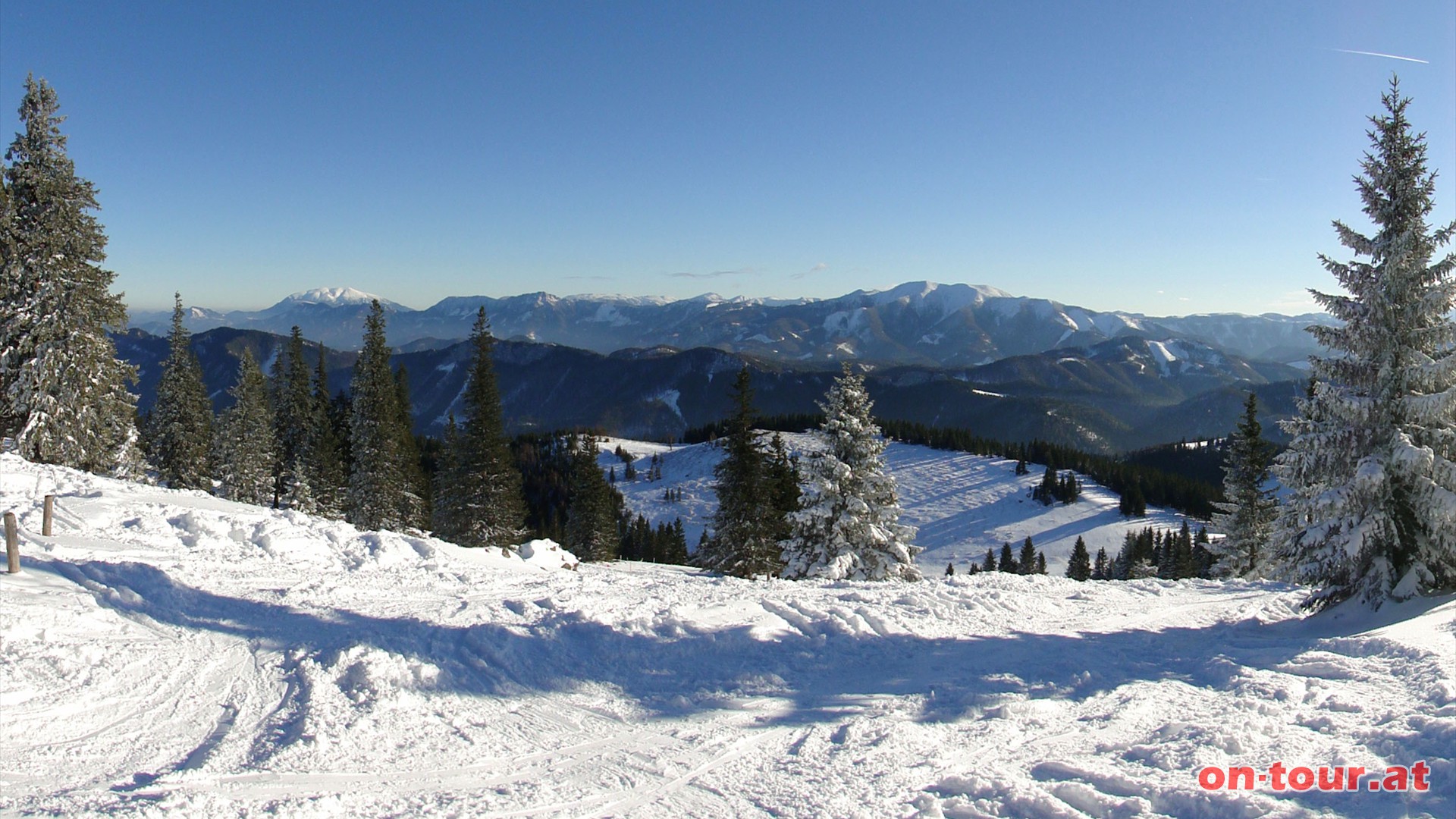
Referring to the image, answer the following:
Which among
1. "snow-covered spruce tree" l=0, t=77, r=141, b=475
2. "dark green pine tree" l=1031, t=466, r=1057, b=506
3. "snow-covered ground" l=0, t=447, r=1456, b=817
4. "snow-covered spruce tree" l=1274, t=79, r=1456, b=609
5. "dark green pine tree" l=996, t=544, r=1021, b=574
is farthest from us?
"dark green pine tree" l=1031, t=466, r=1057, b=506

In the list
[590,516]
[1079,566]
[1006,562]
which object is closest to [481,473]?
[590,516]

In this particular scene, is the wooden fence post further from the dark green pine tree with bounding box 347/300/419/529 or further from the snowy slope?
the snowy slope

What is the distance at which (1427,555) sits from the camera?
13.6 m

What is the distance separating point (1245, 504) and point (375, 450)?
43.6 m

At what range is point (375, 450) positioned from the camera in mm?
37531

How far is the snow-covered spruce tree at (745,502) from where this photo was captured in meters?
30.0

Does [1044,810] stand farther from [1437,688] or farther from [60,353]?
[60,353]

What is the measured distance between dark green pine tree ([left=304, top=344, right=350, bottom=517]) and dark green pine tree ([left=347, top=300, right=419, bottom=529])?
1711 mm

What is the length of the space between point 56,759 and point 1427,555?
21799 millimetres

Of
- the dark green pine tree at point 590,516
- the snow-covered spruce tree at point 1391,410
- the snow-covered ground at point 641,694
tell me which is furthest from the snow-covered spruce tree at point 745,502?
the snow-covered spruce tree at point 1391,410

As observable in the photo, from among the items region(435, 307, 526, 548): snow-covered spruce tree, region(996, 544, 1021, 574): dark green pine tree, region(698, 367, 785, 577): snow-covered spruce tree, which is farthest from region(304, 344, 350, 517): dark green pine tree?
region(996, 544, 1021, 574): dark green pine tree

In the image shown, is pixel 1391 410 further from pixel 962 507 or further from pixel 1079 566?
pixel 962 507

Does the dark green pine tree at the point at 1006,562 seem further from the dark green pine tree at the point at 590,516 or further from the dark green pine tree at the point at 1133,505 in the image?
the dark green pine tree at the point at 590,516

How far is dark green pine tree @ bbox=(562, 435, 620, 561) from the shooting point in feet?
148
